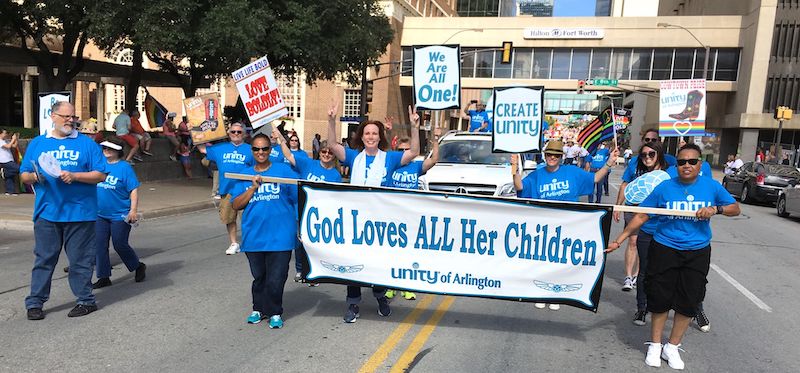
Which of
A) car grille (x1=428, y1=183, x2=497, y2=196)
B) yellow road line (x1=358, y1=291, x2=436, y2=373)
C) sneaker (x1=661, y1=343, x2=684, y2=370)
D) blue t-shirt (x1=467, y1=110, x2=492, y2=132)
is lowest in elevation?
yellow road line (x1=358, y1=291, x2=436, y2=373)

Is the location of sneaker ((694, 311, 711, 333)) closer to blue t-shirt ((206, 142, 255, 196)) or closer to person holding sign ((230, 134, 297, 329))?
person holding sign ((230, 134, 297, 329))

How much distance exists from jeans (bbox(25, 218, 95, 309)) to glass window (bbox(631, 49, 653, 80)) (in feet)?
158

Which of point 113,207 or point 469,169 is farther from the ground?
point 469,169

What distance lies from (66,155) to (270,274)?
6.65ft

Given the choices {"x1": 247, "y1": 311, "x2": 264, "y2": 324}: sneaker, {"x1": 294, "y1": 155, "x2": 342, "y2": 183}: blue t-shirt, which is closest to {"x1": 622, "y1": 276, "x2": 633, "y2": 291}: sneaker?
{"x1": 294, "y1": 155, "x2": 342, "y2": 183}: blue t-shirt

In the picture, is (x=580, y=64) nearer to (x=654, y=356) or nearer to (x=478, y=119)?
(x=478, y=119)

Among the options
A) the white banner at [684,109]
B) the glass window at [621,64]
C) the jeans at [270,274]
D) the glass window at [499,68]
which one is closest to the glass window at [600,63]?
the glass window at [621,64]

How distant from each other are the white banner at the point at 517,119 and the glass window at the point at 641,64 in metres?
45.1

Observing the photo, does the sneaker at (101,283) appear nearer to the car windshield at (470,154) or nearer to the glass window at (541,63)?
the car windshield at (470,154)

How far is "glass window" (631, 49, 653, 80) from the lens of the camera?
46.1 m

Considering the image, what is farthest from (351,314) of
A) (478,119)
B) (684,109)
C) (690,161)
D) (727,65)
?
(727,65)

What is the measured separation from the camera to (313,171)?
20.1 feet

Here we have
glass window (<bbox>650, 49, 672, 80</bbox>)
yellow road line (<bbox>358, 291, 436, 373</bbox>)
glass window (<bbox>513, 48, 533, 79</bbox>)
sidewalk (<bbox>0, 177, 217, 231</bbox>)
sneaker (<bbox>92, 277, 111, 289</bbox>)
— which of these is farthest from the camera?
glass window (<bbox>513, 48, 533, 79</bbox>)

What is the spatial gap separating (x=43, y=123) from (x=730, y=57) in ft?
163
